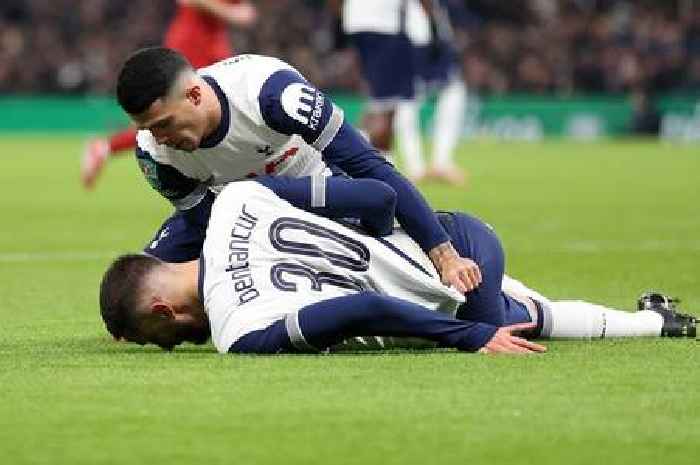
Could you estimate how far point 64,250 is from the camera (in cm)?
1248

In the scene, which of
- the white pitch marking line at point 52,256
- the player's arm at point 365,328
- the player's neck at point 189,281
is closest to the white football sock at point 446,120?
the white pitch marking line at point 52,256

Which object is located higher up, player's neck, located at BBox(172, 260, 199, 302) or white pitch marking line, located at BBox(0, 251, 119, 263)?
player's neck, located at BBox(172, 260, 199, 302)

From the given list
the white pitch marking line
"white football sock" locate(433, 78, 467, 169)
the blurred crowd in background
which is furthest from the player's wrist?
the blurred crowd in background

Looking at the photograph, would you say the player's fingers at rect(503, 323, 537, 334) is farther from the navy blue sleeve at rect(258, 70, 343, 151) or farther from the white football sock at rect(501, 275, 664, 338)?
the navy blue sleeve at rect(258, 70, 343, 151)

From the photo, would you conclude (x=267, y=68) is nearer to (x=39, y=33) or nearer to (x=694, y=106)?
(x=694, y=106)

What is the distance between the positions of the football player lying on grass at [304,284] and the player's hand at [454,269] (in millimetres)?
21

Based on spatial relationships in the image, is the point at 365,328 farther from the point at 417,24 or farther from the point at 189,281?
the point at 417,24

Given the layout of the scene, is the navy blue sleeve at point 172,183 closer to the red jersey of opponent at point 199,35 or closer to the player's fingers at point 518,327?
the player's fingers at point 518,327

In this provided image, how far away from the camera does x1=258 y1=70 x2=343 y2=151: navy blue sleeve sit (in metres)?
7.05

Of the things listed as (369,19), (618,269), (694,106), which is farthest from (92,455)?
(694,106)

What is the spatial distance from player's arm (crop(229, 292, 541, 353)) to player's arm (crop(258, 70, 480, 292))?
0.36m

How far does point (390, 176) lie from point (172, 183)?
1.03 meters

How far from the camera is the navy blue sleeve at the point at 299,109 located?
7047mm

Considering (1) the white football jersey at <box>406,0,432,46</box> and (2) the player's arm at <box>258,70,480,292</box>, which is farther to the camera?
(1) the white football jersey at <box>406,0,432,46</box>
